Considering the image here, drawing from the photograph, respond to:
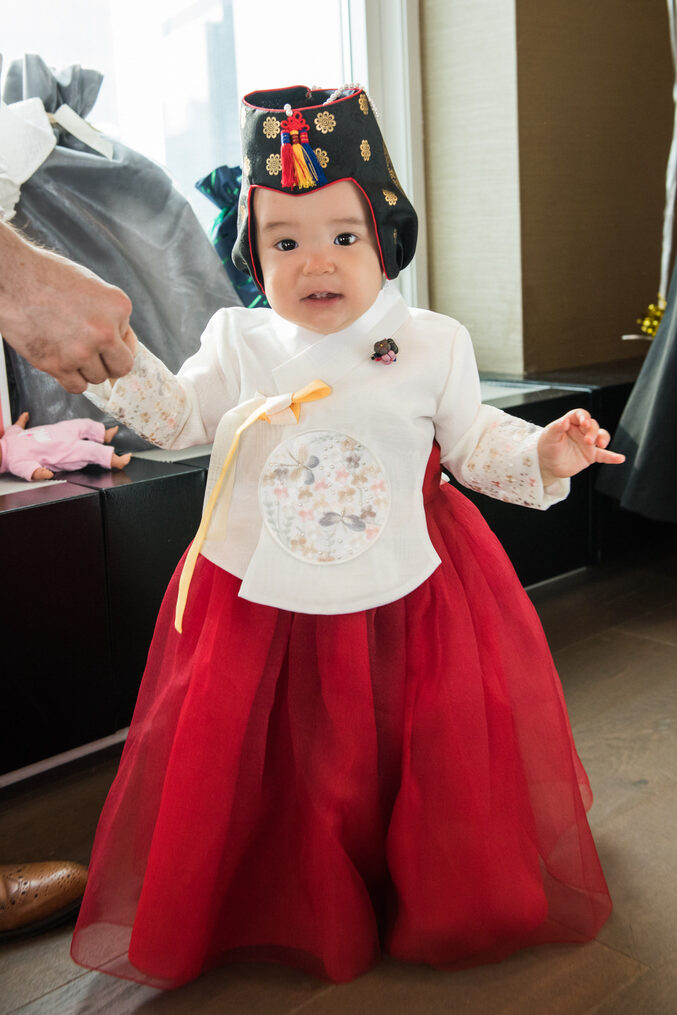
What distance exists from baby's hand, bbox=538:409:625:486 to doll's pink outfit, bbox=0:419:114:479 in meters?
0.80

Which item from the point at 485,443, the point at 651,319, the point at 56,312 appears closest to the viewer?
the point at 56,312

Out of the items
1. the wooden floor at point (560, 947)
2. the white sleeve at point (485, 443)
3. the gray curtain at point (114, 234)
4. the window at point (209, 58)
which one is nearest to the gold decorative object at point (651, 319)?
the window at point (209, 58)

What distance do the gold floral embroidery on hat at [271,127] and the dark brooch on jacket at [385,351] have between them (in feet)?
0.76

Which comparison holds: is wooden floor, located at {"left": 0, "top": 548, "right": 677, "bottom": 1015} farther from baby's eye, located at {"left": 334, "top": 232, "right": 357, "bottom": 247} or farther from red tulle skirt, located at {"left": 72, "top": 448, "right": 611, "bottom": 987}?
baby's eye, located at {"left": 334, "top": 232, "right": 357, "bottom": 247}

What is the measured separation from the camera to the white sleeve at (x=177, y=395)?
988 mm

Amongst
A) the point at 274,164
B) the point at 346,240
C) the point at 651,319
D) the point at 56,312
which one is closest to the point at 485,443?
the point at 346,240

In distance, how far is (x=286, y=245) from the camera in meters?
1.00

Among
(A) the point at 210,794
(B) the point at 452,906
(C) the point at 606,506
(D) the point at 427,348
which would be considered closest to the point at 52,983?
(A) the point at 210,794

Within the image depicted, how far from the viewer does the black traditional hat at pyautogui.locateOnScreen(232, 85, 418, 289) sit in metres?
0.97

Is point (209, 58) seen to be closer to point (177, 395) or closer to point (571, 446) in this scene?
point (177, 395)

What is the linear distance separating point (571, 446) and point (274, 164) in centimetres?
41

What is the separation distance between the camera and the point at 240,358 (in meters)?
1.08

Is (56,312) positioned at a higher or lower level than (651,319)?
higher

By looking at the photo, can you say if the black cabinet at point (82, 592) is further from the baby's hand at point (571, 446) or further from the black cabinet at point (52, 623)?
the baby's hand at point (571, 446)
